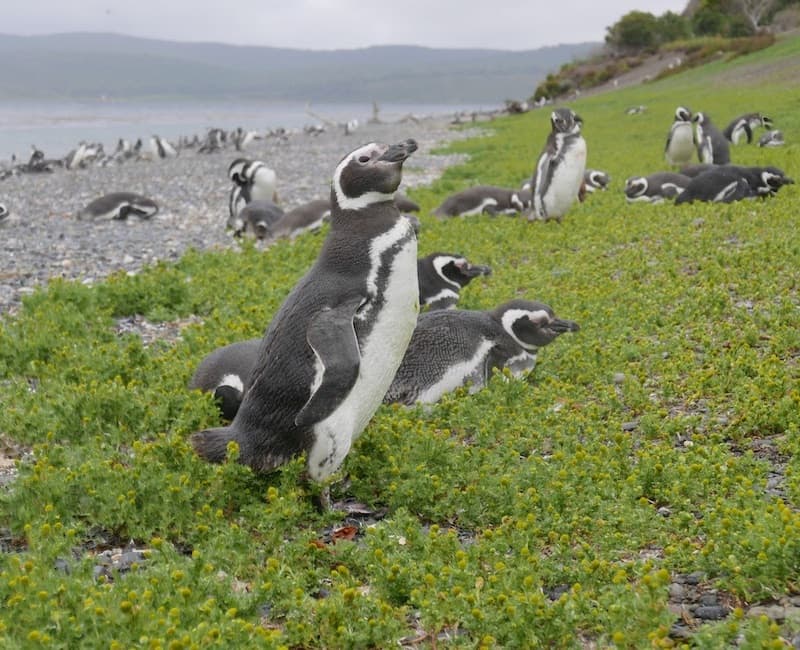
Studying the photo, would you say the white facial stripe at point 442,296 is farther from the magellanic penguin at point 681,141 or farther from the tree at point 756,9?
the tree at point 756,9

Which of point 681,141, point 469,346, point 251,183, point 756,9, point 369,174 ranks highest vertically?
point 756,9

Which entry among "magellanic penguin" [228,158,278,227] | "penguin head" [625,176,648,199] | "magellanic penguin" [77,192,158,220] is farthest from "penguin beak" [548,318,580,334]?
"magellanic penguin" [77,192,158,220]

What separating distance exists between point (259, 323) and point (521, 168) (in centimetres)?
1436

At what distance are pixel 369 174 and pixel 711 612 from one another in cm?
254

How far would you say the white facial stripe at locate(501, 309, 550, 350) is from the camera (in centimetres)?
660

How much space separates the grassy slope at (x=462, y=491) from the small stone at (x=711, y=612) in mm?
65

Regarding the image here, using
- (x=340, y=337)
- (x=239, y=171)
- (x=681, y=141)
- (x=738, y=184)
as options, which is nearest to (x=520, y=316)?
(x=340, y=337)

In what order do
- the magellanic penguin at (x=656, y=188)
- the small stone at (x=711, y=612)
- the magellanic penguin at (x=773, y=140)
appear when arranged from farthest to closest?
the magellanic penguin at (x=773, y=140)
the magellanic penguin at (x=656, y=188)
the small stone at (x=711, y=612)

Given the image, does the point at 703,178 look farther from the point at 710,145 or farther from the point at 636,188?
the point at 710,145

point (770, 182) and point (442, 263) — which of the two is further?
→ point (770, 182)

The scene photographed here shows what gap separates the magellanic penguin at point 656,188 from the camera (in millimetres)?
13836

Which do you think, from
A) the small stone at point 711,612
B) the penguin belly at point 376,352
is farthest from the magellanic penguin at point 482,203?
the small stone at point 711,612

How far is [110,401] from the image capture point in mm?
5383

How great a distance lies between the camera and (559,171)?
12344 mm
